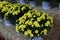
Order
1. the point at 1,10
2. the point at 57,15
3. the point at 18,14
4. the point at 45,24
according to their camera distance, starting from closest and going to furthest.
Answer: the point at 45,24
the point at 57,15
the point at 18,14
the point at 1,10

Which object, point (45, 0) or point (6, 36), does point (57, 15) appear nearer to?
point (45, 0)

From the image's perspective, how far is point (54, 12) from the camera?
5.74 feet

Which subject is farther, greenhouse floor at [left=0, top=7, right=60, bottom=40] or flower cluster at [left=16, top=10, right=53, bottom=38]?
greenhouse floor at [left=0, top=7, right=60, bottom=40]

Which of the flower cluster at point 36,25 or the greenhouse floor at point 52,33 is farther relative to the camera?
the greenhouse floor at point 52,33

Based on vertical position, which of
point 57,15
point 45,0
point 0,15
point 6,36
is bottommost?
point 6,36

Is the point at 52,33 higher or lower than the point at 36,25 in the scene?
lower

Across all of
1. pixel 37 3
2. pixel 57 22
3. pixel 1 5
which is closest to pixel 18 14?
pixel 37 3

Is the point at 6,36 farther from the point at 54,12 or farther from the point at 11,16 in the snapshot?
the point at 54,12

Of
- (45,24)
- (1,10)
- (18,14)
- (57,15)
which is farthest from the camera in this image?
(1,10)

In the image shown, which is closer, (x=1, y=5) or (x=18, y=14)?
(x=18, y=14)

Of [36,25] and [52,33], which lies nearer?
[36,25]

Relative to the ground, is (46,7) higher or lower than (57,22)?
higher

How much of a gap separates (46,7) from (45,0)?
8cm

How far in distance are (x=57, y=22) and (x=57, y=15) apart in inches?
3.4
